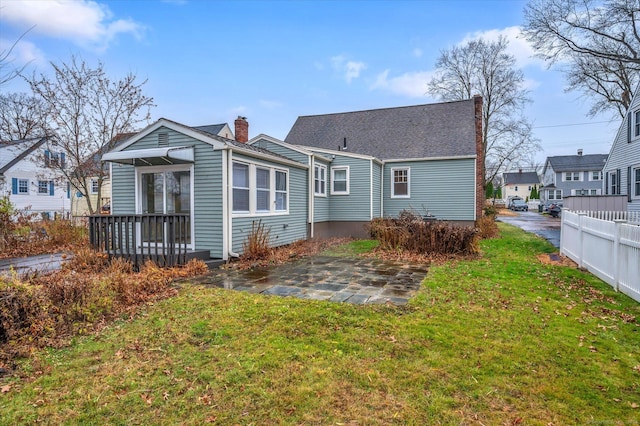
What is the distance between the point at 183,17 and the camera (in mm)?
11383

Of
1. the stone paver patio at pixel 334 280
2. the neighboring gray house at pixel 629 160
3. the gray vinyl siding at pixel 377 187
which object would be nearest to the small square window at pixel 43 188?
the gray vinyl siding at pixel 377 187

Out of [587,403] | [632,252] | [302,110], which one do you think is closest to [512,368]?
[587,403]

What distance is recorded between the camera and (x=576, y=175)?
155ft

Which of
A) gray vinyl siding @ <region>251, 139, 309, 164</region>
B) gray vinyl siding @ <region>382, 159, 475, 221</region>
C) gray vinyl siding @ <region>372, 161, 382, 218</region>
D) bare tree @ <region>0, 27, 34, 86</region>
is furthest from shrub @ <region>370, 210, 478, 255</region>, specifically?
bare tree @ <region>0, 27, 34, 86</region>

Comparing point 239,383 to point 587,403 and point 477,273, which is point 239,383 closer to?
point 587,403

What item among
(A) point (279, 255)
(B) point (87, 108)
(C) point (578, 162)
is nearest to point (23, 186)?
(B) point (87, 108)

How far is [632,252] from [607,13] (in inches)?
689

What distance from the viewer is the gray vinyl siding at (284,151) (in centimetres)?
1331

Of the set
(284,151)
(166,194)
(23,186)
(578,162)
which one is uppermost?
(578,162)

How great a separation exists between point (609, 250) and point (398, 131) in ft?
42.0

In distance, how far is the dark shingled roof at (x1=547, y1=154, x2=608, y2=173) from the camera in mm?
46062

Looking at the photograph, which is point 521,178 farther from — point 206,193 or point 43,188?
point 206,193

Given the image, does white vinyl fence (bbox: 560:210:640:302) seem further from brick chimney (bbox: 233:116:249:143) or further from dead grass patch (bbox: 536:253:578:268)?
brick chimney (bbox: 233:116:249:143)

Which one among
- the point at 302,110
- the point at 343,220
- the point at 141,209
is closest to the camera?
the point at 141,209
